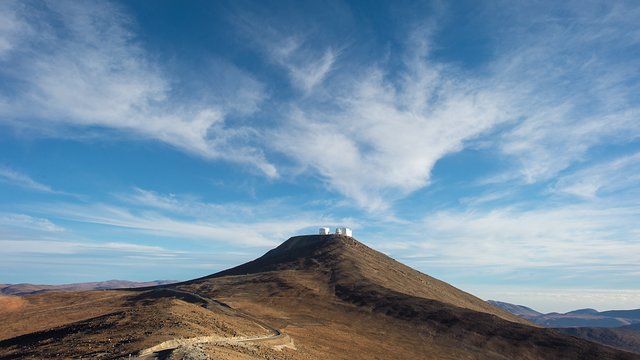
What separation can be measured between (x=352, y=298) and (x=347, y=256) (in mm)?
30262

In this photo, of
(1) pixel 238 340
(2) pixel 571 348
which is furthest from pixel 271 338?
(2) pixel 571 348

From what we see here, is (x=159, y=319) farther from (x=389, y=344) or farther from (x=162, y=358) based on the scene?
(x=389, y=344)

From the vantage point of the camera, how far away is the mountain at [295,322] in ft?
113

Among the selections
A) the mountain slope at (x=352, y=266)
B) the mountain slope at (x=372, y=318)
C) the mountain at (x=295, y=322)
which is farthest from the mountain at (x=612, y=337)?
the mountain slope at (x=372, y=318)

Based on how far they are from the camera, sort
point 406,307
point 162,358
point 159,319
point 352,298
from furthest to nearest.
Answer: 1. point 352,298
2. point 406,307
3. point 159,319
4. point 162,358

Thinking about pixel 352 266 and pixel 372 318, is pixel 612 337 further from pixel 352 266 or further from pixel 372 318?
pixel 372 318

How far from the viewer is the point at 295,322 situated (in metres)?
64.7

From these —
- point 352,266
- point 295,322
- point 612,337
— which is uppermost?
point 352,266

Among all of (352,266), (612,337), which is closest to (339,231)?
(352,266)

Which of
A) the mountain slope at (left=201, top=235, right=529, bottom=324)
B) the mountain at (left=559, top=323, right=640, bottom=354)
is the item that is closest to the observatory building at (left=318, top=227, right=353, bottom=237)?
the mountain slope at (left=201, top=235, right=529, bottom=324)

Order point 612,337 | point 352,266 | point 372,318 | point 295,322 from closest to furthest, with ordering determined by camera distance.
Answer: point 295,322
point 372,318
point 352,266
point 612,337

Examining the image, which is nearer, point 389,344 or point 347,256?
point 389,344

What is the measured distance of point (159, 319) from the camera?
39.5m

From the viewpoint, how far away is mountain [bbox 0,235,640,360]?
34.5 metres
